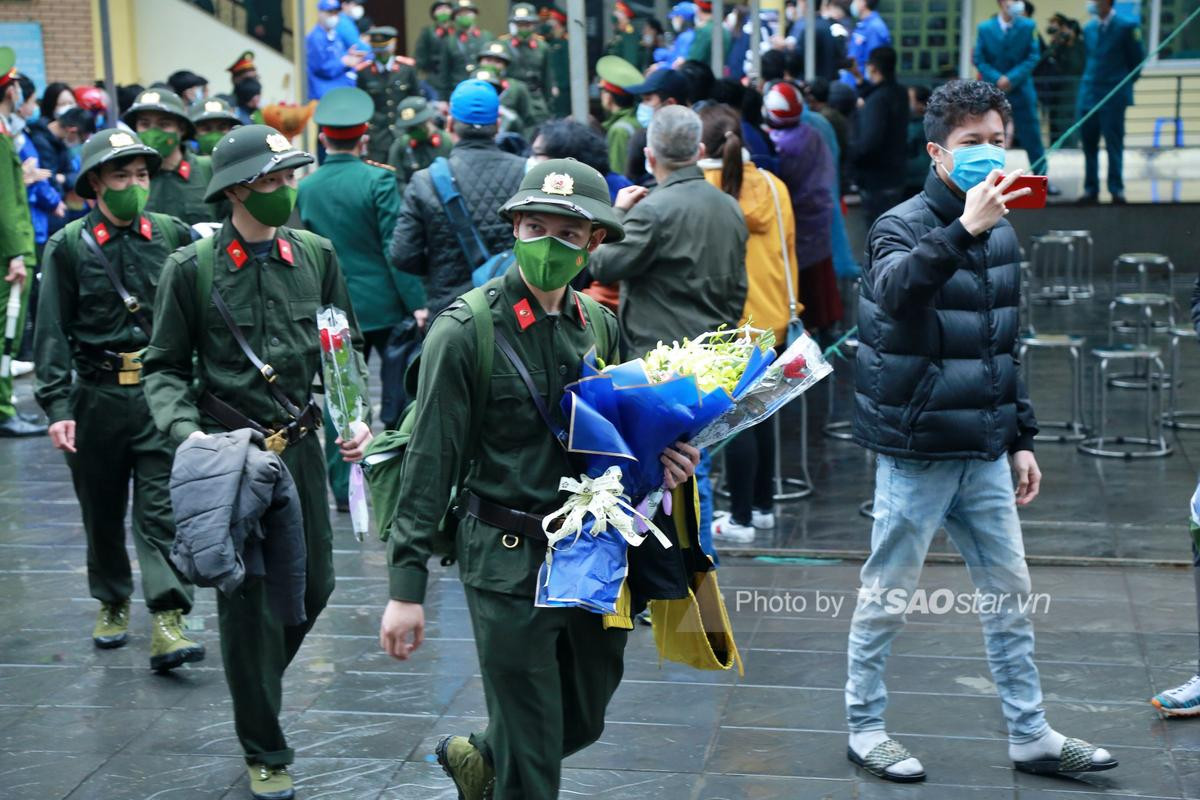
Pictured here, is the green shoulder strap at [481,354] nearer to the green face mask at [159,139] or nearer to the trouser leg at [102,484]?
the trouser leg at [102,484]

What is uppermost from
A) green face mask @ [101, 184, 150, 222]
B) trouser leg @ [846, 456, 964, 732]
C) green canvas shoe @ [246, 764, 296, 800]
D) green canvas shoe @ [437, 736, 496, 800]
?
green face mask @ [101, 184, 150, 222]

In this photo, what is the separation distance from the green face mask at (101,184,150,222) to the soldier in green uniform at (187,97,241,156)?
2648 mm

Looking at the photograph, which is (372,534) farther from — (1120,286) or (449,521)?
(1120,286)

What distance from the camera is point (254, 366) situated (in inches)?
209

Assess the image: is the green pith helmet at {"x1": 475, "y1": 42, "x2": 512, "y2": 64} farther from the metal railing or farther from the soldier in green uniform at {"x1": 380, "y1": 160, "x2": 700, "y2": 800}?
the soldier in green uniform at {"x1": 380, "y1": 160, "x2": 700, "y2": 800}

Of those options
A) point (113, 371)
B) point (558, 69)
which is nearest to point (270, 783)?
point (113, 371)

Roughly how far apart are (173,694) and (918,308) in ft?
10.7

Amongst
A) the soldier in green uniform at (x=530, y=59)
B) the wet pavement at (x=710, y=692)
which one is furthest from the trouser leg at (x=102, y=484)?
the soldier in green uniform at (x=530, y=59)

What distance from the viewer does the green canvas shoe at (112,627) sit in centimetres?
684

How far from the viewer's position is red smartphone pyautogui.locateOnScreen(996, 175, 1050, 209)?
15.2ft

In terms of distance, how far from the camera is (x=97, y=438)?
22.0 ft

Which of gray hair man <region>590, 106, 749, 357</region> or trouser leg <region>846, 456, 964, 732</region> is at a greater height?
gray hair man <region>590, 106, 749, 357</region>

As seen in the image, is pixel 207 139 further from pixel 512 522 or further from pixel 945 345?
pixel 512 522

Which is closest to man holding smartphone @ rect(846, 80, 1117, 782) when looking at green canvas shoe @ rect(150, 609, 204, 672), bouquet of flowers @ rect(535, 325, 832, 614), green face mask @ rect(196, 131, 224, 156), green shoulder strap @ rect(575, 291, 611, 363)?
bouquet of flowers @ rect(535, 325, 832, 614)
